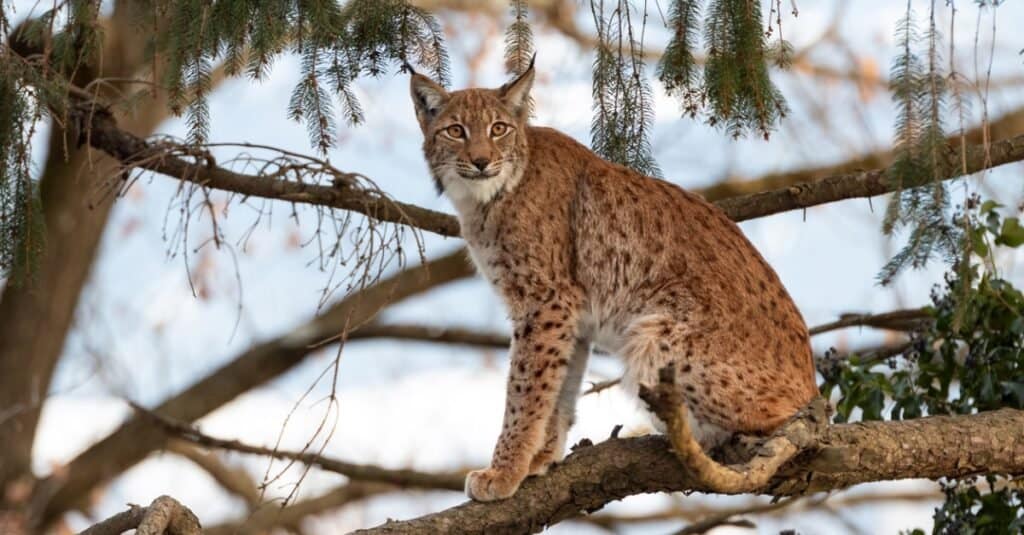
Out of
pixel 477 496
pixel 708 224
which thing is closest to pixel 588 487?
pixel 477 496

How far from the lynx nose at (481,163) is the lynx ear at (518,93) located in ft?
1.07

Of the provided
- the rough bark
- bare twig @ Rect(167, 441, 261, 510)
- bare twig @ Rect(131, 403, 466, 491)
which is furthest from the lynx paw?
the rough bark

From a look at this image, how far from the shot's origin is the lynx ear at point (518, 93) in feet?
21.0

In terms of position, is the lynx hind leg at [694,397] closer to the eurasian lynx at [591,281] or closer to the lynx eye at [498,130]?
the eurasian lynx at [591,281]

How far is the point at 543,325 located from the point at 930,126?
1697 millimetres

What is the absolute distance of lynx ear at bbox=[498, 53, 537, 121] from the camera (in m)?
6.41

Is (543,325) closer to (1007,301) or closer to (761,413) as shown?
(761,413)

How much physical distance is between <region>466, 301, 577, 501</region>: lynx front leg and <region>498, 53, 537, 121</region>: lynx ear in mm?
943

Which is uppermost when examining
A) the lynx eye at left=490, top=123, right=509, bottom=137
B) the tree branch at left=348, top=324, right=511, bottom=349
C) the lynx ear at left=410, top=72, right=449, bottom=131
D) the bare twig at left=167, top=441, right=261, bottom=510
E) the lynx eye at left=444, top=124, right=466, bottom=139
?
the tree branch at left=348, top=324, right=511, bottom=349

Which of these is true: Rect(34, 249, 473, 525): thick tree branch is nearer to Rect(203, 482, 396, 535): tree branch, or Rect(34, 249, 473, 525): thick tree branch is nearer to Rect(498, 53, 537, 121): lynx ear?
Rect(203, 482, 396, 535): tree branch

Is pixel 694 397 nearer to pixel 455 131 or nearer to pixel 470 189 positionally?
pixel 470 189

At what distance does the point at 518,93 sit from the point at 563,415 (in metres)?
1.39

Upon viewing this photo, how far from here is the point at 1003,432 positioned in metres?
5.73

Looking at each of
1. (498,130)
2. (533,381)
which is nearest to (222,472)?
(498,130)
